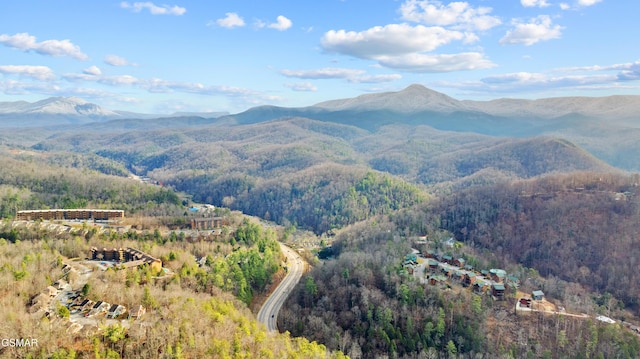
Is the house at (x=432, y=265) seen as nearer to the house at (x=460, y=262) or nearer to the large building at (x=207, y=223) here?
Answer: the house at (x=460, y=262)

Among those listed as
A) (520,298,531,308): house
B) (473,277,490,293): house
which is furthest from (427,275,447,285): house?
(520,298,531,308): house

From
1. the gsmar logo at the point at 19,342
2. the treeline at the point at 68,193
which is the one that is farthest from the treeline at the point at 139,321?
the treeline at the point at 68,193

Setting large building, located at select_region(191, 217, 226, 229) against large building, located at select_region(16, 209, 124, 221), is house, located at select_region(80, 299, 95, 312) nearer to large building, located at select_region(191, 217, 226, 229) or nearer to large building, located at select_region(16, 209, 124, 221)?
large building, located at select_region(191, 217, 226, 229)

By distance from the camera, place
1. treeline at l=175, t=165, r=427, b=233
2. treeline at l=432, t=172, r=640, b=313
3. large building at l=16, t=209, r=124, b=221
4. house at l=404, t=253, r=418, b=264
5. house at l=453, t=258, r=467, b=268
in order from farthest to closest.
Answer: treeline at l=175, t=165, r=427, b=233
large building at l=16, t=209, r=124, b=221
treeline at l=432, t=172, r=640, b=313
house at l=404, t=253, r=418, b=264
house at l=453, t=258, r=467, b=268

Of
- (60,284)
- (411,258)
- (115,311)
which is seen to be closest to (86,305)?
(115,311)

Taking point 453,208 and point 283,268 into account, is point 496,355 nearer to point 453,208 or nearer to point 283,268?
point 283,268

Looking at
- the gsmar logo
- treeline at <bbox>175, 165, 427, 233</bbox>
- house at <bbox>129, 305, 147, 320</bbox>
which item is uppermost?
the gsmar logo
